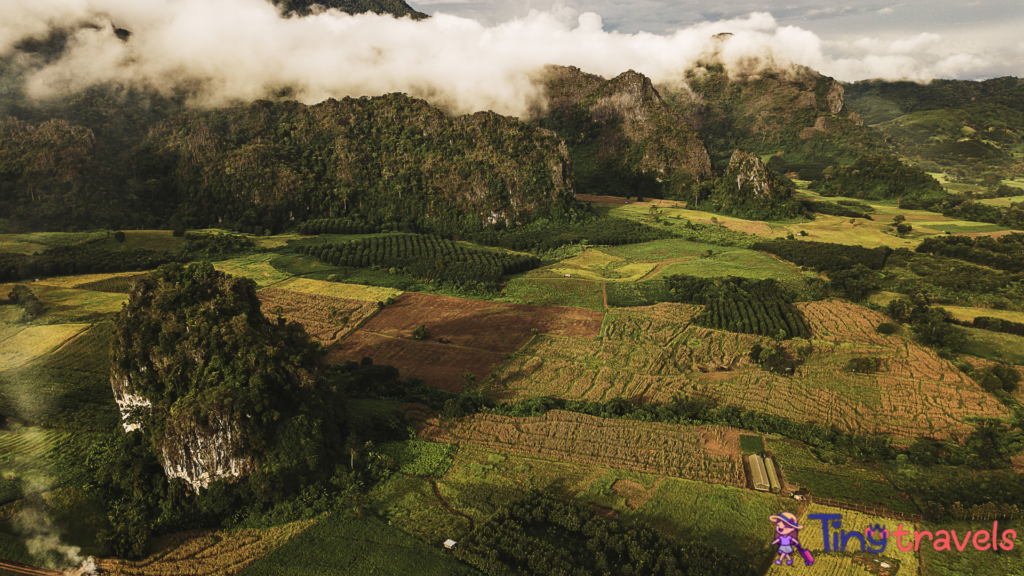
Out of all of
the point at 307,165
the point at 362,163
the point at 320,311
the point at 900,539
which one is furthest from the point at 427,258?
the point at 900,539

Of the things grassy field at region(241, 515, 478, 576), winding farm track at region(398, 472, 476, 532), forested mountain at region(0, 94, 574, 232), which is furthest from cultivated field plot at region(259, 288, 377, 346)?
forested mountain at region(0, 94, 574, 232)

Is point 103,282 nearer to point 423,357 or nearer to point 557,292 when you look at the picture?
point 423,357

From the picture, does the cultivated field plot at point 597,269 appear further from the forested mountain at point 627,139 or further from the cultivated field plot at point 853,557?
the forested mountain at point 627,139

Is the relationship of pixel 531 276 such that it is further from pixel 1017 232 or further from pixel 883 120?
pixel 883 120

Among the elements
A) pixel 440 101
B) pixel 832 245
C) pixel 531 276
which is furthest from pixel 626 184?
pixel 531 276

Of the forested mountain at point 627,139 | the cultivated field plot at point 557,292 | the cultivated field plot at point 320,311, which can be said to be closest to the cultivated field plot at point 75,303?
the cultivated field plot at point 320,311
